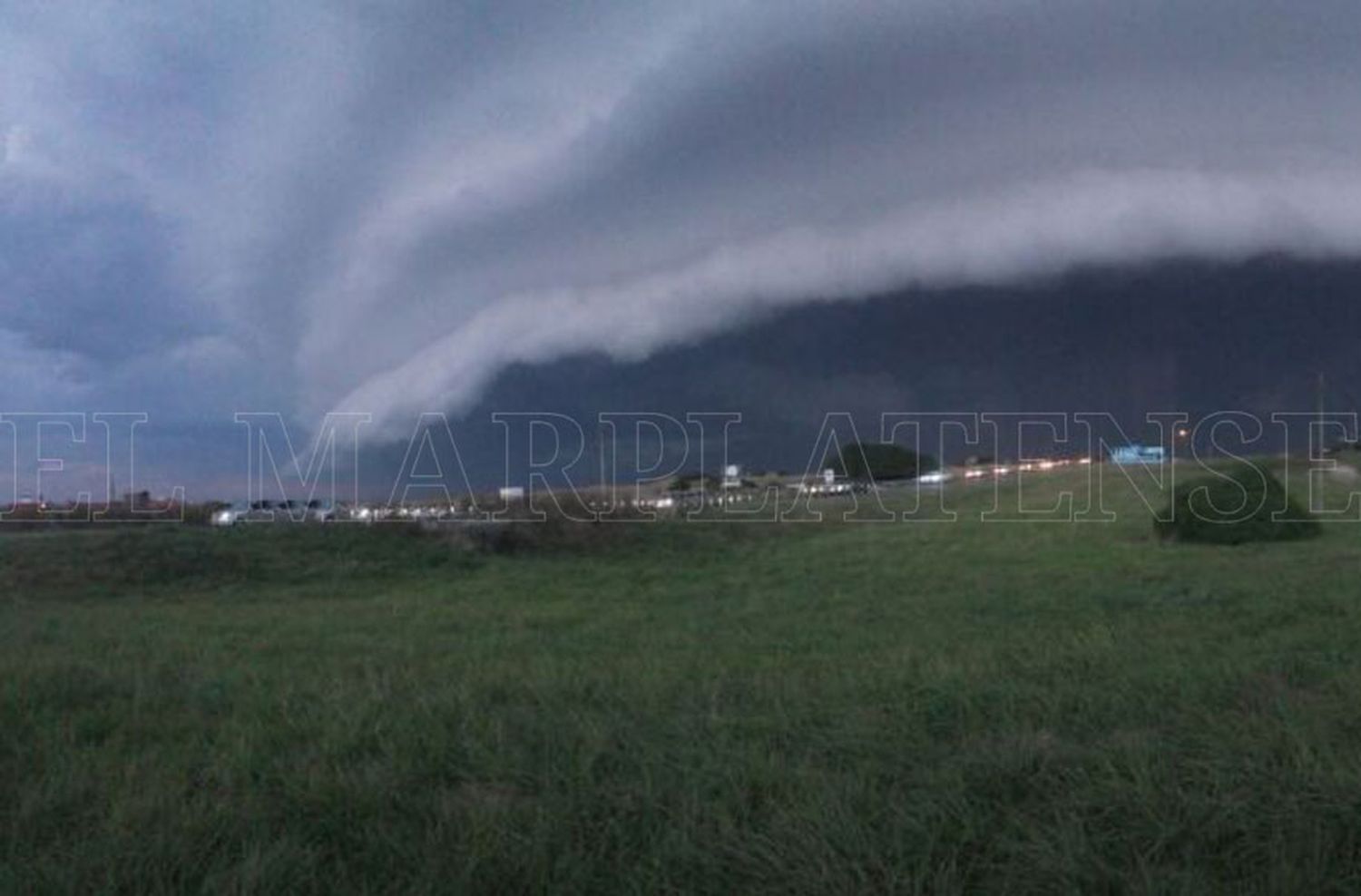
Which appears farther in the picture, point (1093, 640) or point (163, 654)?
point (163, 654)

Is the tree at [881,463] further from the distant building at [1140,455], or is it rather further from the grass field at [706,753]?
the grass field at [706,753]

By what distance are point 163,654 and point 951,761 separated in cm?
635

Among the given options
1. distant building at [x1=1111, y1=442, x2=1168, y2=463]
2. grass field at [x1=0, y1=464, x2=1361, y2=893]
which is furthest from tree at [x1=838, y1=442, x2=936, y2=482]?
grass field at [x1=0, y1=464, x2=1361, y2=893]

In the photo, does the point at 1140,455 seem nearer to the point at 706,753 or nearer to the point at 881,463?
the point at 881,463

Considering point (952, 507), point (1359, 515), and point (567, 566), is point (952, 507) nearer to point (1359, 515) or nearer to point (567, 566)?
point (1359, 515)

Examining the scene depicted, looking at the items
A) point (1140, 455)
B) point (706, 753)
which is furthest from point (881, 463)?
point (706, 753)

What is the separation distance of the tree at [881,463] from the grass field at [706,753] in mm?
37728

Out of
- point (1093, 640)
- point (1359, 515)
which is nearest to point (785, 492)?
point (1359, 515)

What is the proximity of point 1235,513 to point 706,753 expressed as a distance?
18.5 meters

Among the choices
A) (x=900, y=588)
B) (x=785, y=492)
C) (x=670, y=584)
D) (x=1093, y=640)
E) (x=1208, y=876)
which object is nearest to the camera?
(x=1208, y=876)

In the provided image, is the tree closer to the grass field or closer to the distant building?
the distant building

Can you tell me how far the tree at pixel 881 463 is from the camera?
4822cm

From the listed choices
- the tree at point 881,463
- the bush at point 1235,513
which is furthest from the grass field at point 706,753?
the tree at point 881,463

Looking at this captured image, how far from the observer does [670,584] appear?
1515 cm
